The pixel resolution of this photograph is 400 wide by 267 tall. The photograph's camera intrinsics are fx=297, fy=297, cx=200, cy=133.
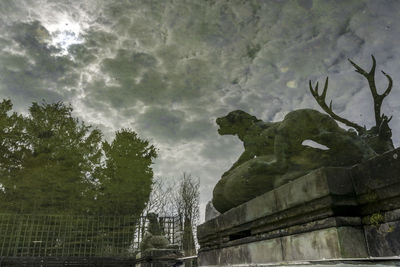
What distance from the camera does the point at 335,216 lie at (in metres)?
2.08

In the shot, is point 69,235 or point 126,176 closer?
point 69,235

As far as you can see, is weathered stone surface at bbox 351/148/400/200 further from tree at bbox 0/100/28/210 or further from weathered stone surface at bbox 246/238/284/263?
tree at bbox 0/100/28/210

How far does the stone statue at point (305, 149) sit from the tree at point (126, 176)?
1269 centimetres

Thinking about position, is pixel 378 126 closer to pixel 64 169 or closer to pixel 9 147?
pixel 64 169

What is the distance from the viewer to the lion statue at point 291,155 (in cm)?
290

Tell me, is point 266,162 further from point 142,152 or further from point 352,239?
point 142,152

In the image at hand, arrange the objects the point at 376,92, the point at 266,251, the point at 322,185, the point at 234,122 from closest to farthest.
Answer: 1. the point at 322,185
2. the point at 266,251
3. the point at 376,92
4. the point at 234,122

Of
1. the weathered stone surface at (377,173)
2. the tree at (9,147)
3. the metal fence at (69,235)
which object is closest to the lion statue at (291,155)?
the weathered stone surface at (377,173)

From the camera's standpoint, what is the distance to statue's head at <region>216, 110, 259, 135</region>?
14.1ft

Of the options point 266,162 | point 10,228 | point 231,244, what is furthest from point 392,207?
point 10,228

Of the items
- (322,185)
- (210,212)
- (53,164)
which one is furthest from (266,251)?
(53,164)

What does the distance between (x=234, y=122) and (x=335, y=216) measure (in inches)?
96.9

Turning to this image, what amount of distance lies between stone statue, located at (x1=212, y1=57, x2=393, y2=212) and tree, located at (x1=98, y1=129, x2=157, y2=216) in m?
12.7

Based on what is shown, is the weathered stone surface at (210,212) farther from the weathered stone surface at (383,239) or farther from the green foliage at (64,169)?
the green foliage at (64,169)
